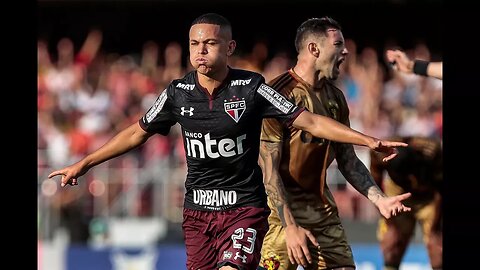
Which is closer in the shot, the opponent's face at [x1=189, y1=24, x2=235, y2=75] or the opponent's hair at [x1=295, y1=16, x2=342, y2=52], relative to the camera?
the opponent's face at [x1=189, y1=24, x2=235, y2=75]

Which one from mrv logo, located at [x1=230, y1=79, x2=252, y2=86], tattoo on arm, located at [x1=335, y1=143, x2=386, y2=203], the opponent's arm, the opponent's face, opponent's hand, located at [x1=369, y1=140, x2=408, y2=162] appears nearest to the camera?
opponent's hand, located at [x1=369, y1=140, x2=408, y2=162]

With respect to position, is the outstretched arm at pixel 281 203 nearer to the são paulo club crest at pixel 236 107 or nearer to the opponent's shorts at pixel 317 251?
the opponent's shorts at pixel 317 251

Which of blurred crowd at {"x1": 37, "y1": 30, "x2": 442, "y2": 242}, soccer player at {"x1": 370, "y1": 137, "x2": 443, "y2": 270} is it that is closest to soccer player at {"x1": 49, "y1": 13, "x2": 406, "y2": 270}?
soccer player at {"x1": 370, "y1": 137, "x2": 443, "y2": 270}

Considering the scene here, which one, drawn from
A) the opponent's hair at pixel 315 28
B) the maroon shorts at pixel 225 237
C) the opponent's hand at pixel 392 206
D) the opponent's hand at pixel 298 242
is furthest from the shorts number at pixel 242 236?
the opponent's hair at pixel 315 28

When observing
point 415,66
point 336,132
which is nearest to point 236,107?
point 336,132

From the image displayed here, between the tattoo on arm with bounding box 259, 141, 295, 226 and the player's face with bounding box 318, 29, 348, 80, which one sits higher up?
the player's face with bounding box 318, 29, 348, 80

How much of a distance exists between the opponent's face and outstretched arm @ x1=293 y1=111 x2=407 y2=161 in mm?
636

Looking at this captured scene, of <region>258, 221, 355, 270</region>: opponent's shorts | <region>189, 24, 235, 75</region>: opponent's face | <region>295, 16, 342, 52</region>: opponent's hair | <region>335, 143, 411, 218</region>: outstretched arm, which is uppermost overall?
<region>295, 16, 342, 52</region>: opponent's hair

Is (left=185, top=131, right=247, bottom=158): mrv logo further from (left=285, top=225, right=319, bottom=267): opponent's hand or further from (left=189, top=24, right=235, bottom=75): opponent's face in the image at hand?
(left=285, top=225, right=319, bottom=267): opponent's hand

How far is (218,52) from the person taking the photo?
660cm

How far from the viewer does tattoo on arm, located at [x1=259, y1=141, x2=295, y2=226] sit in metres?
7.14

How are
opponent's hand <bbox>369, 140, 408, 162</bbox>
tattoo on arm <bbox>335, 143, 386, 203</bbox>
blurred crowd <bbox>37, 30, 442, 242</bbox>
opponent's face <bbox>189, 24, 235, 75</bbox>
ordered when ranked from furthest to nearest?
blurred crowd <bbox>37, 30, 442, 242</bbox> → tattoo on arm <bbox>335, 143, 386, 203</bbox> → opponent's face <bbox>189, 24, 235, 75</bbox> → opponent's hand <bbox>369, 140, 408, 162</bbox>
